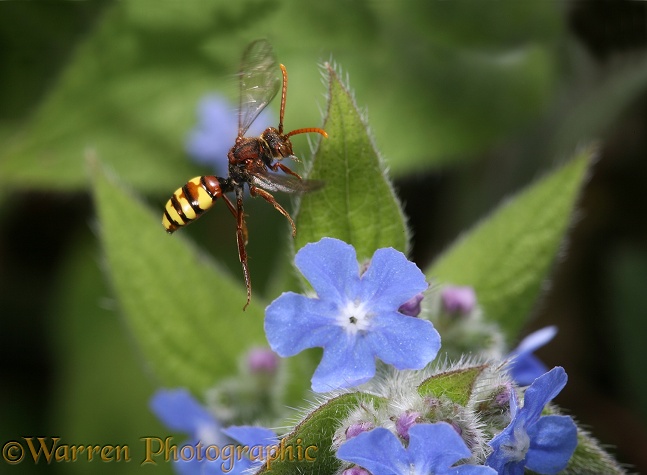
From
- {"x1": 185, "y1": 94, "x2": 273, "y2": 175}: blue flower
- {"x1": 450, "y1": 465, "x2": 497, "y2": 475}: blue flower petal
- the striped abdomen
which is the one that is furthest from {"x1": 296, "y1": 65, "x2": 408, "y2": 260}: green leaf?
{"x1": 185, "y1": 94, "x2": 273, "y2": 175}: blue flower

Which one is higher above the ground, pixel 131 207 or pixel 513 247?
pixel 131 207

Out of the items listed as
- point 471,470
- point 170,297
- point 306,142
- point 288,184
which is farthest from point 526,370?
point 306,142

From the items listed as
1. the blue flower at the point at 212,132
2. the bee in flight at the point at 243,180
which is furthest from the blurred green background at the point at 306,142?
the bee in flight at the point at 243,180

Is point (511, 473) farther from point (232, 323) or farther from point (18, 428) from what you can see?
point (18, 428)

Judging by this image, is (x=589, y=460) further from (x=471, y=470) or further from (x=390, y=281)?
(x=390, y=281)

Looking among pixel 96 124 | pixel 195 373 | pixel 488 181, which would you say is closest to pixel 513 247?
pixel 195 373

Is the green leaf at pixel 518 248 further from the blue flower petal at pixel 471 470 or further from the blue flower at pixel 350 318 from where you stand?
the blue flower petal at pixel 471 470

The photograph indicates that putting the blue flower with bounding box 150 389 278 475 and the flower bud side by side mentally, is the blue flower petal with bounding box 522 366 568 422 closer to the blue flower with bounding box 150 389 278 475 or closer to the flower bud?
the flower bud
